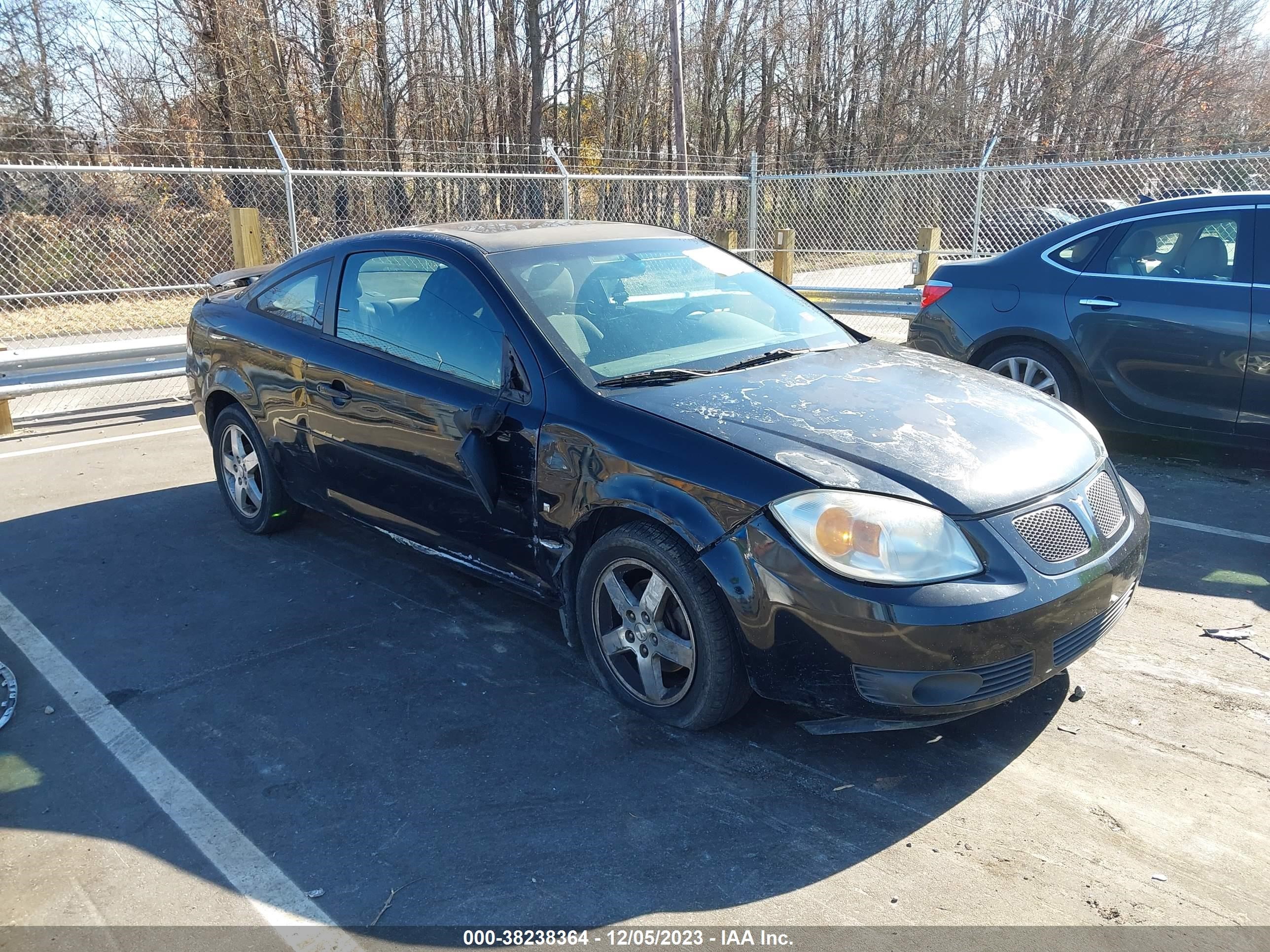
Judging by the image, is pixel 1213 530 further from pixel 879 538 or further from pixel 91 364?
pixel 91 364

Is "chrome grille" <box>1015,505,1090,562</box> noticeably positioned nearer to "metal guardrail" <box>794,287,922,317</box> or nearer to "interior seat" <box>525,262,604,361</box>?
"interior seat" <box>525,262,604,361</box>

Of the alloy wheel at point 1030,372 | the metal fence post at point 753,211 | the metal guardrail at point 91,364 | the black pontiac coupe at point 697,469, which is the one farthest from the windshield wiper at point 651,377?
the metal fence post at point 753,211

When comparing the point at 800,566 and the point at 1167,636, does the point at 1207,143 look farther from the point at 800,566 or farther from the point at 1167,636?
the point at 800,566

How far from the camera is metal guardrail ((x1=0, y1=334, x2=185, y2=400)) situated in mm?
7859

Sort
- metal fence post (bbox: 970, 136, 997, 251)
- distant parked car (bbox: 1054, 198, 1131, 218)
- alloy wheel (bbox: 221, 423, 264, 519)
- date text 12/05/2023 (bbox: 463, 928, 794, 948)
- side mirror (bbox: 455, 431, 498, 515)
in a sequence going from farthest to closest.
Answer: metal fence post (bbox: 970, 136, 997, 251)
distant parked car (bbox: 1054, 198, 1131, 218)
alloy wheel (bbox: 221, 423, 264, 519)
side mirror (bbox: 455, 431, 498, 515)
date text 12/05/2023 (bbox: 463, 928, 794, 948)

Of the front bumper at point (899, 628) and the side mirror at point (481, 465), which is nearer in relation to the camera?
the front bumper at point (899, 628)

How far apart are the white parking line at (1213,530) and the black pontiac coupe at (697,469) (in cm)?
A: 185

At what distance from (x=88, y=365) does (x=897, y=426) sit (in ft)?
23.9

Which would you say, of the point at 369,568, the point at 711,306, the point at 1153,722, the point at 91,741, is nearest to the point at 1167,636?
the point at 1153,722

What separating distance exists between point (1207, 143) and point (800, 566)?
82.7 ft

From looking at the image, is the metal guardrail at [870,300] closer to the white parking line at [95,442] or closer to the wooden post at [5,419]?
the white parking line at [95,442]

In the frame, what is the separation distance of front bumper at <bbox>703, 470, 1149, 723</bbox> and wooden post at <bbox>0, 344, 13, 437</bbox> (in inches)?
280

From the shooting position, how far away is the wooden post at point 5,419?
7.89m

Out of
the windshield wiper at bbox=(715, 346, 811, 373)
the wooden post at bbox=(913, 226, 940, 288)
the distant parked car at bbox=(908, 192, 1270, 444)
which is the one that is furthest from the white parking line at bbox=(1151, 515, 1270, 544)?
the wooden post at bbox=(913, 226, 940, 288)
